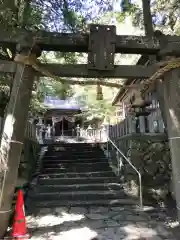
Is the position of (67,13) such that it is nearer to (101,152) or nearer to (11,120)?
(11,120)

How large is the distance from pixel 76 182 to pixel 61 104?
16.7 m

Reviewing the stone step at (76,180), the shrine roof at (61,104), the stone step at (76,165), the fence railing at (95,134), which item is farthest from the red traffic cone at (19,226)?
the shrine roof at (61,104)

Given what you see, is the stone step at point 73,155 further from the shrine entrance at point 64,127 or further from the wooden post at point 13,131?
the shrine entrance at point 64,127

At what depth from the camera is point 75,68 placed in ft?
13.8

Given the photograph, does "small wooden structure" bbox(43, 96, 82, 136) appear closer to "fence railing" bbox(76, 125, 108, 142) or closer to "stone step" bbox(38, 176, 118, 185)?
"fence railing" bbox(76, 125, 108, 142)

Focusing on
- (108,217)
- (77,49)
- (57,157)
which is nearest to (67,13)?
(77,49)

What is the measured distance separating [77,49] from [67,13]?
8.20 ft

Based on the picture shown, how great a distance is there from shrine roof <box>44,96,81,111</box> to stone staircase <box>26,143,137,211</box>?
12.2 metres

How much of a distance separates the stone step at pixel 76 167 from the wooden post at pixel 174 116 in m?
5.03

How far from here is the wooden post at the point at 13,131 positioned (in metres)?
3.87

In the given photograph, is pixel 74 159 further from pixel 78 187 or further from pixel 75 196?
pixel 75 196

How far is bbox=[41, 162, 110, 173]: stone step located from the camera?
8.78 meters

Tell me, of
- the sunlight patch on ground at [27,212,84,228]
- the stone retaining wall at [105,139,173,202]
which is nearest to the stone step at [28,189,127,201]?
the stone retaining wall at [105,139,173,202]

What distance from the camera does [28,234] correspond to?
4.31 meters
